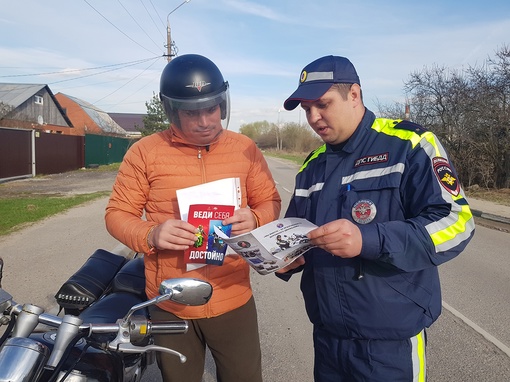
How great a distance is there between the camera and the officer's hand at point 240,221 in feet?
7.14

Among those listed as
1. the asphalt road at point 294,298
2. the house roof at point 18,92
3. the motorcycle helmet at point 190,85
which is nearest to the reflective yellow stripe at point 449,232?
the motorcycle helmet at point 190,85

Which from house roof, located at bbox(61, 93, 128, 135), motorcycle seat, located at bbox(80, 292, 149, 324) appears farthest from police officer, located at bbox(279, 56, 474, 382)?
house roof, located at bbox(61, 93, 128, 135)

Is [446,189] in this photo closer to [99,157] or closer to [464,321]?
[464,321]

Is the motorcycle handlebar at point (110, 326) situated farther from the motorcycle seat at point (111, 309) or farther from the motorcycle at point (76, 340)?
the motorcycle seat at point (111, 309)

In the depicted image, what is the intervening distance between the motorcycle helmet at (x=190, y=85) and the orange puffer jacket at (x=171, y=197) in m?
0.19

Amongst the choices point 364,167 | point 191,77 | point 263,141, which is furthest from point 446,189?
point 263,141

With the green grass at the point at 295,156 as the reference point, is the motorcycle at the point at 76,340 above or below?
above

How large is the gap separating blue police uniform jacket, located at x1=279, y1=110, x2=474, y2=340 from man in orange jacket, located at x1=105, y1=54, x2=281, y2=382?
1.46 ft

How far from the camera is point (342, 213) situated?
1967 mm

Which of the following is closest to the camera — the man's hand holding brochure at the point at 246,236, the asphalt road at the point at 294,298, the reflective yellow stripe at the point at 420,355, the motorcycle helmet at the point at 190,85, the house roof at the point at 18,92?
the man's hand holding brochure at the point at 246,236

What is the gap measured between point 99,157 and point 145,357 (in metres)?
30.7

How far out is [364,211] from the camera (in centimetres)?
191

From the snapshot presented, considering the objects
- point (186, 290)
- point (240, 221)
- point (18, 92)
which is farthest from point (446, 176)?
point (18, 92)

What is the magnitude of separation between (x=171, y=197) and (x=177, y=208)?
0.21 ft
